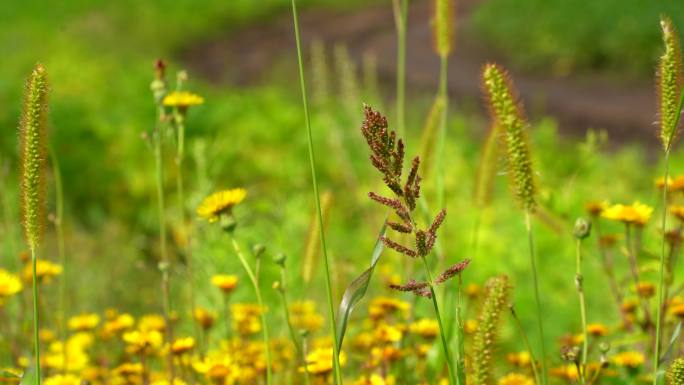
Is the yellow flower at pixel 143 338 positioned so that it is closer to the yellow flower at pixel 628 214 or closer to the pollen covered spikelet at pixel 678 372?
the yellow flower at pixel 628 214

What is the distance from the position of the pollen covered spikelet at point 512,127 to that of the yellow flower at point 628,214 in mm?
392

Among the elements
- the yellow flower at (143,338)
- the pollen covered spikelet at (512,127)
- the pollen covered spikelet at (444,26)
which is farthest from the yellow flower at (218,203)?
the pollen covered spikelet at (444,26)

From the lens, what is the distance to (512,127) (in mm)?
1359

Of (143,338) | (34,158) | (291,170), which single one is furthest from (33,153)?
(291,170)

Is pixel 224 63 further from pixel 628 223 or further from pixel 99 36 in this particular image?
pixel 628 223

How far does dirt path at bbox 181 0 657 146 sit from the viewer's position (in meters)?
9.04

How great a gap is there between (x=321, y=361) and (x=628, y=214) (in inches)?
23.1

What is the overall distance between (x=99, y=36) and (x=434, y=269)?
11.1 meters

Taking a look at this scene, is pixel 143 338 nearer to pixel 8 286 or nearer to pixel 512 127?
pixel 8 286

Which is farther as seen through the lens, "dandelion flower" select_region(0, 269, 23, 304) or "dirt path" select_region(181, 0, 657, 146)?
"dirt path" select_region(181, 0, 657, 146)

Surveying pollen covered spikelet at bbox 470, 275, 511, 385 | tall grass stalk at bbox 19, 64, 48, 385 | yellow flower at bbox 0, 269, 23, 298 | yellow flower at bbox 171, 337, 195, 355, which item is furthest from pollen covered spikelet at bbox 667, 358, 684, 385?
yellow flower at bbox 0, 269, 23, 298

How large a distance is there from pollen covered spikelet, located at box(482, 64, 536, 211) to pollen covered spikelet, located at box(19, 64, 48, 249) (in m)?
0.56

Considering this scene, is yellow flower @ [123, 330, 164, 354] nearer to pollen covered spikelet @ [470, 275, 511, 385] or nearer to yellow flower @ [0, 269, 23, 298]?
yellow flower @ [0, 269, 23, 298]

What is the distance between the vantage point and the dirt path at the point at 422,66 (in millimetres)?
9039
